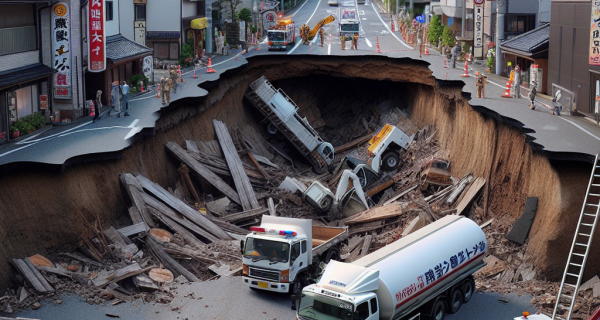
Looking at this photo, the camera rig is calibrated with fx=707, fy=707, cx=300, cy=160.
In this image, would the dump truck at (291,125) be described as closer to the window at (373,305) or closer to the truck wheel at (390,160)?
the truck wheel at (390,160)

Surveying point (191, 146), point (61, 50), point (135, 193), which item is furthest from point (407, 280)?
point (61, 50)

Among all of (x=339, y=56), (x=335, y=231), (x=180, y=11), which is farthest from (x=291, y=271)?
(x=180, y=11)

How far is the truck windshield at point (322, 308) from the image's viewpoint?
16719mm

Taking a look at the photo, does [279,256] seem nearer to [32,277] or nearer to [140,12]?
[32,277]

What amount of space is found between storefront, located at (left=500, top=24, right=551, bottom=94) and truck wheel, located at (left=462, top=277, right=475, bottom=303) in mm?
19529

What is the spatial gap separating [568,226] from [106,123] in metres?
19.8

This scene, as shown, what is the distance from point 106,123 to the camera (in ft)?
104

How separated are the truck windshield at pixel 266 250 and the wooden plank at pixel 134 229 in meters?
5.77

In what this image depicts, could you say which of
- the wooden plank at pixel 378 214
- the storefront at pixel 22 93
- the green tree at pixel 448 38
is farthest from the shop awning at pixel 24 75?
the green tree at pixel 448 38

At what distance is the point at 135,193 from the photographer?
27375 mm

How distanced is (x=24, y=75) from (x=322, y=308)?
18539mm

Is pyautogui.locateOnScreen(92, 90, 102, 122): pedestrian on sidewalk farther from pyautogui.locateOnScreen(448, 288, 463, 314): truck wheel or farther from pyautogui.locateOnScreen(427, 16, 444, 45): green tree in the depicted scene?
pyautogui.locateOnScreen(427, 16, 444, 45): green tree


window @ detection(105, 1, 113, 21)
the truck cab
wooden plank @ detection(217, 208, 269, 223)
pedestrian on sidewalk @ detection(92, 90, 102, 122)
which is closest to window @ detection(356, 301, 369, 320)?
the truck cab

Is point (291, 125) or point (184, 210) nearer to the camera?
point (184, 210)
